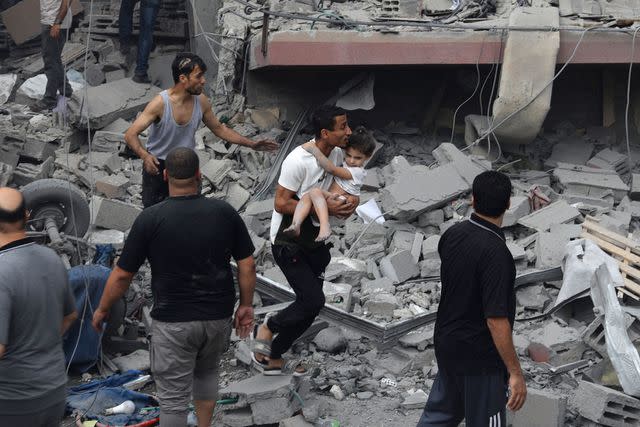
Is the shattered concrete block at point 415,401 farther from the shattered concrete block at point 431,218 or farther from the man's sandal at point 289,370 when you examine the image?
the shattered concrete block at point 431,218

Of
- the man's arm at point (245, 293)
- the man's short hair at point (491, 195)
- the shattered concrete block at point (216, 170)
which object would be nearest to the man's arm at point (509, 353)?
the man's short hair at point (491, 195)

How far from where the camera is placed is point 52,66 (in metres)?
12.1

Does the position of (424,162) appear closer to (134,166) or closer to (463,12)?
(463,12)

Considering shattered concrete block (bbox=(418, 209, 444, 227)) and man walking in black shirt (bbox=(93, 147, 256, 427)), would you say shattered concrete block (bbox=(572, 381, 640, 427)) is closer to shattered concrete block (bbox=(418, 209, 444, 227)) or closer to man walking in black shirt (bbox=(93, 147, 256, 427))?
man walking in black shirt (bbox=(93, 147, 256, 427))

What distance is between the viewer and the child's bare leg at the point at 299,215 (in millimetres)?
6109

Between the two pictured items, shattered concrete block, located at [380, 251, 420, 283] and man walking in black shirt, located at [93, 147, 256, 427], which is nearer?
man walking in black shirt, located at [93, 147, 256, 427]

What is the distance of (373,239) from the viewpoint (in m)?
9.62

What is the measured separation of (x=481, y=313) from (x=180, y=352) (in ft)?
5.54

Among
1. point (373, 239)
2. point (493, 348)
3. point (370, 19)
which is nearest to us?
point (493, 348)

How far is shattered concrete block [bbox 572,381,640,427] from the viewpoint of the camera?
21.3ft

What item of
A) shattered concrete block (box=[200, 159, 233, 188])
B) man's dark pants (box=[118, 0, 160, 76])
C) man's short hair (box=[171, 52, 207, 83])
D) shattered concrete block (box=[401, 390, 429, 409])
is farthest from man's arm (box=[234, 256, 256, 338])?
man's dark pants (box=[118, 0, 160, 76])

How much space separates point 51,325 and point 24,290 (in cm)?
26

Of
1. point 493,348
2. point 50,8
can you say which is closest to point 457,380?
point 493,348

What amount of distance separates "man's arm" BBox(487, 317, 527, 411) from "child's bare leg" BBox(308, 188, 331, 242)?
1579mm
